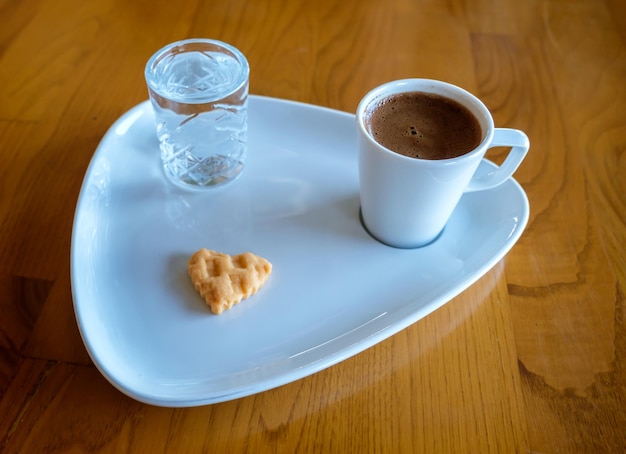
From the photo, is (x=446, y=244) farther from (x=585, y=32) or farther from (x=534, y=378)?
(x=585, y=32)

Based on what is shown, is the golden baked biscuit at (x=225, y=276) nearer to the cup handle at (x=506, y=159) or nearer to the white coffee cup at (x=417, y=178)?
the white coffee cup at (x=417, y=178)

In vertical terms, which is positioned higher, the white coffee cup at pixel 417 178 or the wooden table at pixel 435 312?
the white coffee cup at pixel 417 178

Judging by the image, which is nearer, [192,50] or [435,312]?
[435,312]

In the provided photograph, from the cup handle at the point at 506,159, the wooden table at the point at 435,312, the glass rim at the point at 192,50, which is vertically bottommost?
the wooden table at the point at 435,312

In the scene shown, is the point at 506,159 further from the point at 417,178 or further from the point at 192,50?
the point at 192,50

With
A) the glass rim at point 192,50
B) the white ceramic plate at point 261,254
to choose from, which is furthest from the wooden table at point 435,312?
the glass rim at point 192,50

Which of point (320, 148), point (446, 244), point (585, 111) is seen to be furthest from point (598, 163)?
point (320, 148)

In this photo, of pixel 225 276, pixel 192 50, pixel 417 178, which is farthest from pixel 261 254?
pixel 192 50

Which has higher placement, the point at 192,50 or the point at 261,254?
the point at 192,50
